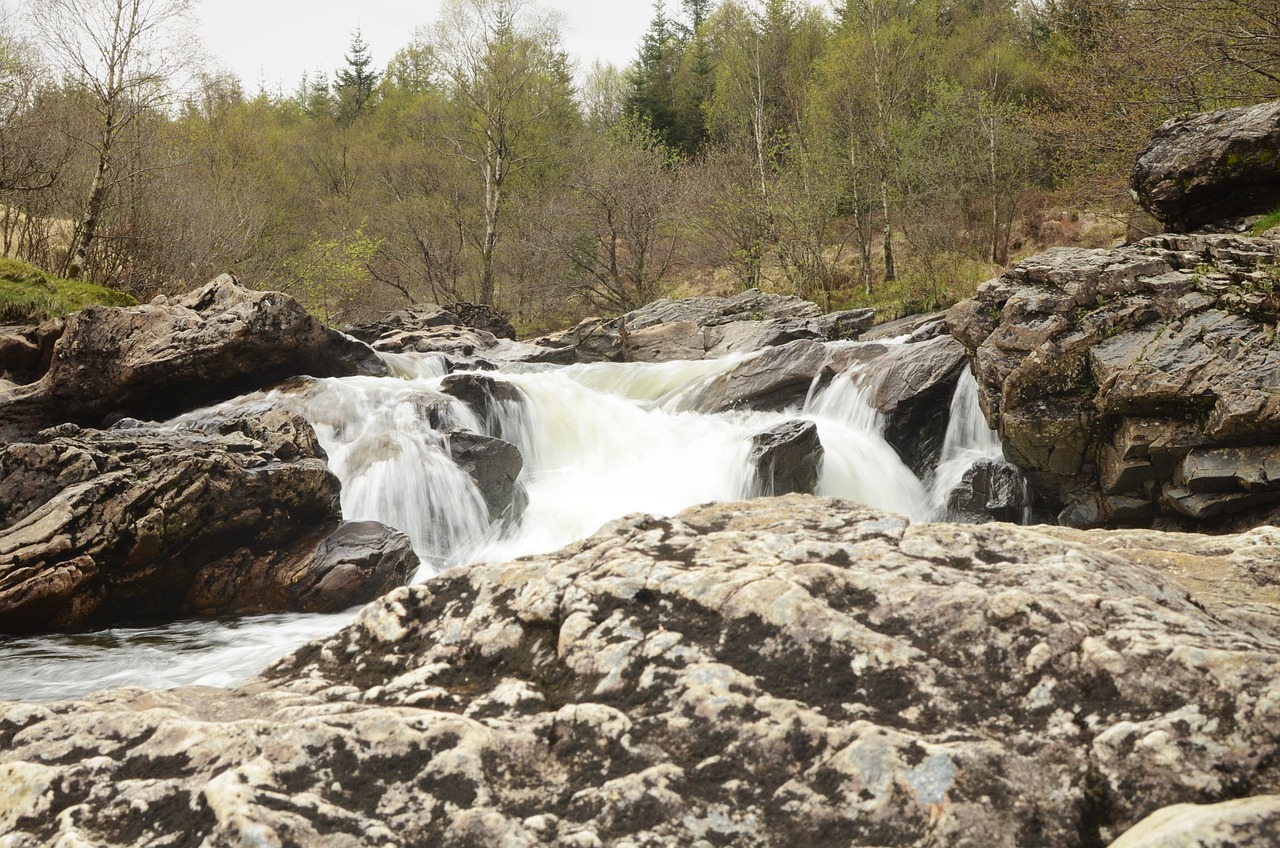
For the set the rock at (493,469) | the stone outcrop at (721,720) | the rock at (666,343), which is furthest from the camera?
the rock at (666,343)

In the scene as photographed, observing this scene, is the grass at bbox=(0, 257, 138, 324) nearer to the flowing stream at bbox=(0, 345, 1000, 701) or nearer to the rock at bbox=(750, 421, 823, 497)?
the flowing stream at bbox=(0, 345, 1000, 701)

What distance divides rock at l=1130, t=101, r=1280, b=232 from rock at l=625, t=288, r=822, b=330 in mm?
11636

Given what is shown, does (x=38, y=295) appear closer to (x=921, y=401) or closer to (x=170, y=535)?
(x=170, y=535)

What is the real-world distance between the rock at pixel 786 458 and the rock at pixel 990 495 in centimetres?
209

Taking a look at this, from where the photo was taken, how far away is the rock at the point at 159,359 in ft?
42.8

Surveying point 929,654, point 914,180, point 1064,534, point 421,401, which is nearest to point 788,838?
point 929,654

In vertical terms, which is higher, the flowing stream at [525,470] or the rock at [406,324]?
the rock at [406,324]

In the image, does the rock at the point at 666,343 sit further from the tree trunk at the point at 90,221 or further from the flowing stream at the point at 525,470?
the tree trunk at the point at 90,221

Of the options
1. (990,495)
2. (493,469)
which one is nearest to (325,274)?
(493,469)

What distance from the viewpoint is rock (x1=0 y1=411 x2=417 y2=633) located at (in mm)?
7902

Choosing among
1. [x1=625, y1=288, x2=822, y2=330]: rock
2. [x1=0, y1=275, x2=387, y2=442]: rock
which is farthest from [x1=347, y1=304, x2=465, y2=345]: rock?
[x1=0, y1=275, x2=387, y2=442]: rock

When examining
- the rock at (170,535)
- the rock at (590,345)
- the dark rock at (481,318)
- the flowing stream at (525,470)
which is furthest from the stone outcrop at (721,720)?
the dark rock at (481,318)

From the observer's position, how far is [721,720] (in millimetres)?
1995

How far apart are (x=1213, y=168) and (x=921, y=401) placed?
5618mm
